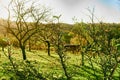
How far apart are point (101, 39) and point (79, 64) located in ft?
94.2

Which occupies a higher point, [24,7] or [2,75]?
[24,7]

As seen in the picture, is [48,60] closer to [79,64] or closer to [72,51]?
[79,64]

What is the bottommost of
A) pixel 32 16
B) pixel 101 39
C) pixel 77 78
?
pixel 77 78

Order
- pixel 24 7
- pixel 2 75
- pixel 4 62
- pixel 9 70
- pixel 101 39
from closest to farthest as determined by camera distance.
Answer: pixel 101 39 → pixel 2 75 → pixel 9 70 → pixel 4 62 → pixel 24 7

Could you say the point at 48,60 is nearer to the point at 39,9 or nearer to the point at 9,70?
the point at 39,9

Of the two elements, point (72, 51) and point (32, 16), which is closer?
point (32, 16)

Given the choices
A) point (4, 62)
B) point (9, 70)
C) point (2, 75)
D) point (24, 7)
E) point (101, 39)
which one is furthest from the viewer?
point (24, 7)

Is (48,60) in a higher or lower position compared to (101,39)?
lower

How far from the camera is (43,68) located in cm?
3591

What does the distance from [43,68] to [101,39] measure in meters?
22.8

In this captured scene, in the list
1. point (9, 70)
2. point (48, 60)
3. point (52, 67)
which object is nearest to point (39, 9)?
point (48, 60)

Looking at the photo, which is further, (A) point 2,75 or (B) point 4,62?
(B) point 4,62

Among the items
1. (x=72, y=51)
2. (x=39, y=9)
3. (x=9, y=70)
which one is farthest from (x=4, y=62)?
(x=72, y=51)

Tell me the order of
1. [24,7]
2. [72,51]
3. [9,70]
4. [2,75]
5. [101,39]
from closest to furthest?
[101,39] → [2,75] → [9,70] → [24,7] → [72,51]
